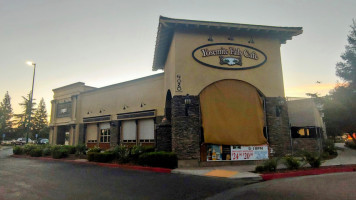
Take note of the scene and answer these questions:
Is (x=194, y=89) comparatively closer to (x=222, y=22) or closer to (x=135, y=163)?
(x=222, y=22)

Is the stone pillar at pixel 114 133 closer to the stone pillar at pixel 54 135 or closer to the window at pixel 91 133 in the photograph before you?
the window at pixel 91 133

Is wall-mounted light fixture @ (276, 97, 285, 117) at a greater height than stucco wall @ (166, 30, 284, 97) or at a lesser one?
lesser

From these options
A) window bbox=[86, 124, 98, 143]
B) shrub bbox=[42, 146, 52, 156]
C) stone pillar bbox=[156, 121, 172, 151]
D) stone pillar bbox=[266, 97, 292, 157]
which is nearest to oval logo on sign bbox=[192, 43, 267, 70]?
stone pillar bbox=[266, 97, 292, 157]

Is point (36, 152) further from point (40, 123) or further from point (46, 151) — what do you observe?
point (40, 123)

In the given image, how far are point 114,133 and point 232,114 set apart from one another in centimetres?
1428

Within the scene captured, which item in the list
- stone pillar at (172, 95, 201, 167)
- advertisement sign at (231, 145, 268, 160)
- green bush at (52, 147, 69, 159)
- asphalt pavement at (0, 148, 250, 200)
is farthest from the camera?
green bush at (52, 147, 69, 159)

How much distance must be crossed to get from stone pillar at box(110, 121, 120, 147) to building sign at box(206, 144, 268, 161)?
12982 millimetres

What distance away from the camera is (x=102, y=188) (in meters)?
8.97

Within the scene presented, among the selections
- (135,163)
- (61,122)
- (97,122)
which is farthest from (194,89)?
(61,122)

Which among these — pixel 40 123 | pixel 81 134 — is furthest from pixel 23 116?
pixel 81 134

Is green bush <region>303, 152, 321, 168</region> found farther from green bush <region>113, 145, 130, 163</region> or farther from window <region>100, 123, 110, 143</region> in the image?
window <region>100, 123, 110, 143</region>

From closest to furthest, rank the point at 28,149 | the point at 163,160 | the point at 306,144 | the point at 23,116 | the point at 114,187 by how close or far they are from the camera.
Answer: the point at 114,187 → the point at 163,160 → the point at 306,144 → the point at 28,149 → the point at 23,116

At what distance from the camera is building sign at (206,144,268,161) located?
47.1 ft

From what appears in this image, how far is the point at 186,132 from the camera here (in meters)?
14.3
